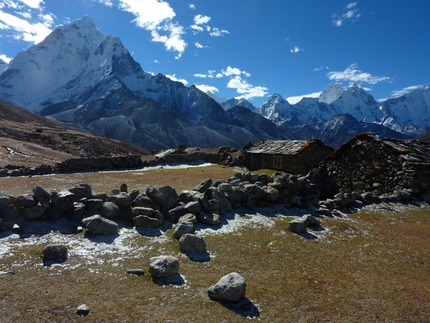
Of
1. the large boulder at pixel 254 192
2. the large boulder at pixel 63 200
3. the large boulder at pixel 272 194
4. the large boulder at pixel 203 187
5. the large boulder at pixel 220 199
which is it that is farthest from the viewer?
the large boulder at pixel 272 194

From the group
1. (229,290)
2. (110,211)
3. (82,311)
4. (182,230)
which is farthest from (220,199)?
(82,311)

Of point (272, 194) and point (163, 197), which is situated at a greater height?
point (272, 194)

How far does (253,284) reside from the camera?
682 cm

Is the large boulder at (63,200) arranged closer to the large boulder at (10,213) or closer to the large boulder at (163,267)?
the large boulder at (10,213)

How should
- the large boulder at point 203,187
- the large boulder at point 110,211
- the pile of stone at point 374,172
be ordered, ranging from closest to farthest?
1. the large boulder at point 110,211
2. the large boulder at point 203,187
3. the pile of stone at point 374,172

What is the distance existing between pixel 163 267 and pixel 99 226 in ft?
10.3

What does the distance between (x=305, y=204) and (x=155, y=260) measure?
9.27 metres

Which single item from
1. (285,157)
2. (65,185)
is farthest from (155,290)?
(285,157)

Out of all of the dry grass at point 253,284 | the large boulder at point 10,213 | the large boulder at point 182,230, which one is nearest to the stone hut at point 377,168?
the dry grass at point 253,284

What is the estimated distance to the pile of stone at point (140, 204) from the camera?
9.12 m

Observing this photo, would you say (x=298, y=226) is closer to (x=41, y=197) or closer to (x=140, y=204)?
(x=140, y=204)

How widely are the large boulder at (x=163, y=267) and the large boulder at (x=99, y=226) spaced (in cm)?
258

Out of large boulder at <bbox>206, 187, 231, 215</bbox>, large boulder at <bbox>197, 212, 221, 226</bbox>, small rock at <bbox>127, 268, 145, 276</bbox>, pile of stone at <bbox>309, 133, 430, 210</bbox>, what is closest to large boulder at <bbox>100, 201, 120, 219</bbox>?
large boulder at <bbox>197, 212, 221, 226</bbox>

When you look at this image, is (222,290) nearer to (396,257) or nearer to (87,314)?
(87,314)
